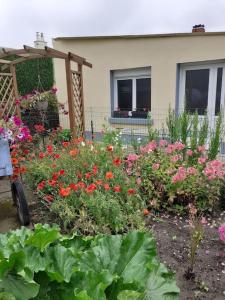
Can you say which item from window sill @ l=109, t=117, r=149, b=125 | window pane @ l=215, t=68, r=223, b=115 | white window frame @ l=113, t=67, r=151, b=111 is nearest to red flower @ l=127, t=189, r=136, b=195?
window pane @ l=215, t=68, r=223, b=115

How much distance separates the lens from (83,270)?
1.38 m

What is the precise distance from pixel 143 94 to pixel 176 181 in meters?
4.66

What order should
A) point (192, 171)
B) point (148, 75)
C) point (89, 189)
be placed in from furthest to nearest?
point (148, 75) < point (192, 171) < point (89, 189)

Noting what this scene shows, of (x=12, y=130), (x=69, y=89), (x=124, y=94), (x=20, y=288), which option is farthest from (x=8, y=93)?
(x=20, y=288)

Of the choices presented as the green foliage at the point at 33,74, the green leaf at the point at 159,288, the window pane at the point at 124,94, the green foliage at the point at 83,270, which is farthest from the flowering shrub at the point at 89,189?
the green foliage at the point at 33,74

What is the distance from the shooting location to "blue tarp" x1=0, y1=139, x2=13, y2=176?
278 cm

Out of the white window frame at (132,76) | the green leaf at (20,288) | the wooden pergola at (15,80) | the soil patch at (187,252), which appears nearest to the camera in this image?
the green leaf at (20,288)

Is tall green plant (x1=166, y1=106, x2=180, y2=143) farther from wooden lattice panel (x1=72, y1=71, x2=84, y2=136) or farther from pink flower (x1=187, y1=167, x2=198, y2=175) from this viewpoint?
wooden lattice panel (x1=72, y1=71, x2=84, y2=136)

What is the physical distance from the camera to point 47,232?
1504mm

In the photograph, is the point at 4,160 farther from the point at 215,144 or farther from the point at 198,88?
the point at 198,88

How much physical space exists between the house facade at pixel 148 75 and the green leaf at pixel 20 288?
5250 millimetres

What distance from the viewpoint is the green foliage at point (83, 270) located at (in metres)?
1.22

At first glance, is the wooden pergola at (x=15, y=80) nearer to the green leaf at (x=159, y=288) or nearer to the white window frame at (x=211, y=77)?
the white window frame at (x=211, y=77)

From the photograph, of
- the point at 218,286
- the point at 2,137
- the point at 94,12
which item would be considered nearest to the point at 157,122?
the point at 94,12
